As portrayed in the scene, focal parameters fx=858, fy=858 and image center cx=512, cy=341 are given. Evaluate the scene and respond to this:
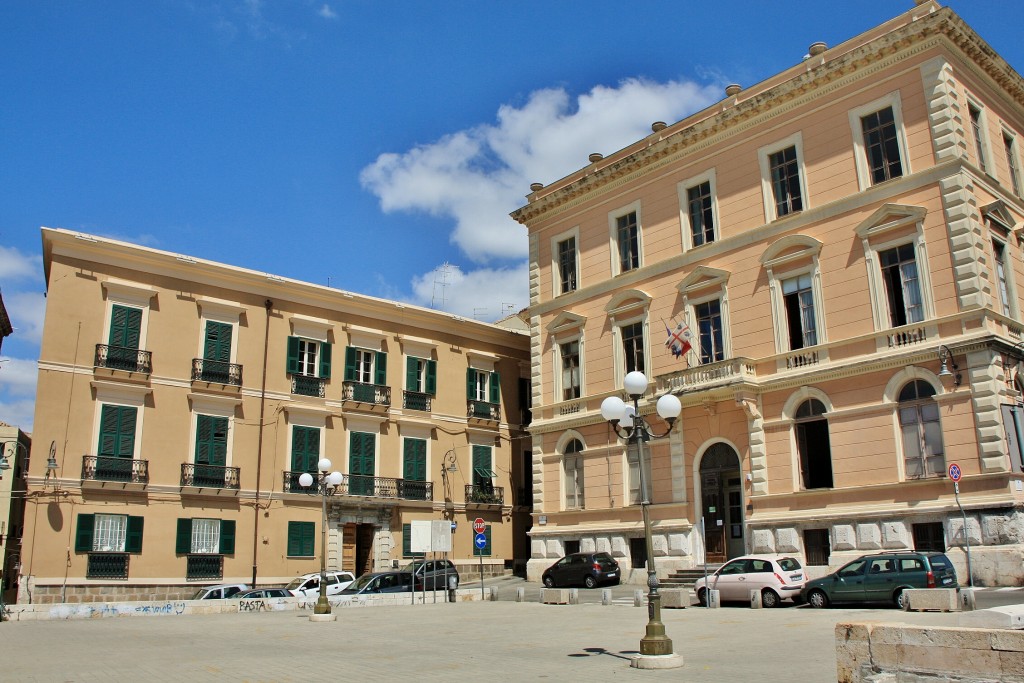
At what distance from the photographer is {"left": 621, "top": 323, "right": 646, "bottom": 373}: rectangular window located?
101 feet

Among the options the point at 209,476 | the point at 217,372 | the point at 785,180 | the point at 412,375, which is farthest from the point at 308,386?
the point at 785,180

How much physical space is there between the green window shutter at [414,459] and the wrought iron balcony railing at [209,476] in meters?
7.14

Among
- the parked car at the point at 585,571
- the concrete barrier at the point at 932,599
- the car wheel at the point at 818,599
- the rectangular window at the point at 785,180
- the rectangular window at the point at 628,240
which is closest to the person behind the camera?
the concrete barrier at the point at 932,599

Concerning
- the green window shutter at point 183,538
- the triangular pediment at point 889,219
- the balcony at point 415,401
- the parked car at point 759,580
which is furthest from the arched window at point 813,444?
the green window shutter at point 183,538

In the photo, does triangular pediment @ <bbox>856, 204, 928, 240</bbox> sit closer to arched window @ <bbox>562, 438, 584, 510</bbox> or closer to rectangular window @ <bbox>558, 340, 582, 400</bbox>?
rectangular window @ <bbox>558, 340, 582, 400</bbox>

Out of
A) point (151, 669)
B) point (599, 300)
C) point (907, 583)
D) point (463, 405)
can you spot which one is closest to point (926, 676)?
point (151, 669)

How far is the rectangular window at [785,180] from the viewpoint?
2686 centimetres

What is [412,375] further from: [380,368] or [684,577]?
[684,577]

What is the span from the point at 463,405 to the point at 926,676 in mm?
32027

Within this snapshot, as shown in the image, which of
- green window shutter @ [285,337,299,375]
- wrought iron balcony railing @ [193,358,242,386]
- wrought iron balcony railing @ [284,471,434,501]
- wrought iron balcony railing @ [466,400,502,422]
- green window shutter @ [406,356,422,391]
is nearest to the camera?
wrought iron balcony railing @ [193,358,242,386]

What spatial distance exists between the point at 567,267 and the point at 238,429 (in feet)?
46.1

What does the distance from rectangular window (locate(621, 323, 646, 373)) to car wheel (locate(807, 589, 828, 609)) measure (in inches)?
464

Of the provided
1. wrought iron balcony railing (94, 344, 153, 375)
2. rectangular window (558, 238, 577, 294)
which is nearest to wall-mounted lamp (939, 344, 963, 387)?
rectangular window (558, 238, 577, 294)

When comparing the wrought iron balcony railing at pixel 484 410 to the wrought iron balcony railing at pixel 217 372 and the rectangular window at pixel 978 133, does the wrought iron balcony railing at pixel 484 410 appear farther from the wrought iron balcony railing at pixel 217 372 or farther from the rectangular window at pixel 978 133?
the rectangular window at pixel 978 133
